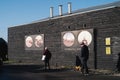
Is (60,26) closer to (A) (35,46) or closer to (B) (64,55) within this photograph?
(B) (64,55)

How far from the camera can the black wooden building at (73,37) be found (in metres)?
22.6

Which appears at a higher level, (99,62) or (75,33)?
(75,33)

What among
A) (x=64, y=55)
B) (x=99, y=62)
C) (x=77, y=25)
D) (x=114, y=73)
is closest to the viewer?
(x=114, y=73)

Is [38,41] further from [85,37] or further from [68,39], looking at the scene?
[85,37]

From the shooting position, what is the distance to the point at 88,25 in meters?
24.9

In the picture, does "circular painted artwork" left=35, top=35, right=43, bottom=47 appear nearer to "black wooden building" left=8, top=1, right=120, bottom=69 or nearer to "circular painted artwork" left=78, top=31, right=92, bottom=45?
"black wooden building" left=8, top=1, right=120, bottom=69

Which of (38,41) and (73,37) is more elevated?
(73,37)

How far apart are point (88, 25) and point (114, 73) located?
548 centimetres

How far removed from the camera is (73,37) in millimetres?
26828

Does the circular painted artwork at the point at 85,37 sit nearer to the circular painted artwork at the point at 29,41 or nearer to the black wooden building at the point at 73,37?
the black wooden building at the point at 73,37

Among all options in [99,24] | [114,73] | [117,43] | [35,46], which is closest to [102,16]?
[99,24]

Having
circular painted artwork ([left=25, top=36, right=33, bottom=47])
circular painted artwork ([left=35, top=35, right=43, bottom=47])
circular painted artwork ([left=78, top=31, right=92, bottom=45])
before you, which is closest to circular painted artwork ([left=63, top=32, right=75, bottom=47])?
circular painted artwork ([left=78, top=31, right=92, bottom=45])

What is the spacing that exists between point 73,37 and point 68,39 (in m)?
0.81

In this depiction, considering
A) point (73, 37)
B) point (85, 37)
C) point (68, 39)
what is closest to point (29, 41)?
point (68, 39)
